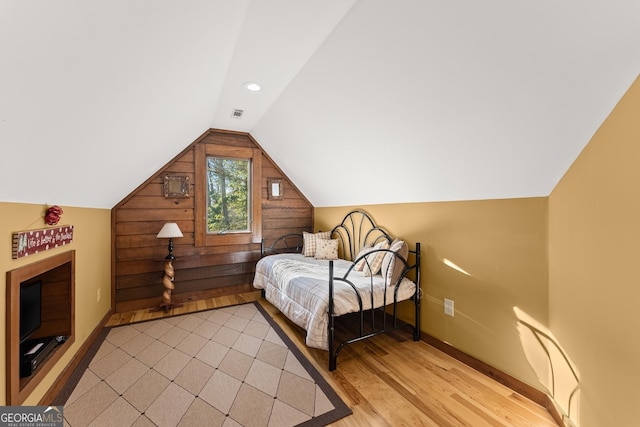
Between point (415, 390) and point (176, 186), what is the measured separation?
11.4 feet

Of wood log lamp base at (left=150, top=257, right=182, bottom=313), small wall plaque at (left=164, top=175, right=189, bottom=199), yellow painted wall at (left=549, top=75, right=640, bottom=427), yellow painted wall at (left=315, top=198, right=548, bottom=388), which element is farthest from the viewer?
small wall plaque at (left=164, top=175, right=189, bottom=199)

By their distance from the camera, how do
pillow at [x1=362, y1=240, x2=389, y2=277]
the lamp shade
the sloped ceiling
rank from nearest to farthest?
the sloped ceiling, pillow at [x1=362, y1=240, x2=389, y2=277], the lamp shade

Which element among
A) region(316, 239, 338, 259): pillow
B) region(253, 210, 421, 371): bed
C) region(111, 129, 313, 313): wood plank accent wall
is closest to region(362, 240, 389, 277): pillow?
region(253, 210, 421, 371): bed

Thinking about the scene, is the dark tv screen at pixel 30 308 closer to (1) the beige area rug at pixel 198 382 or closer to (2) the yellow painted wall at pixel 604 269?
(1) the beige area rug at pixel 198 382

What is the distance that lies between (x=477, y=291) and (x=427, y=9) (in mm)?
1943

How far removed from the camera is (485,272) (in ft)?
6.82

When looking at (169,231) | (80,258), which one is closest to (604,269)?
(80,258)

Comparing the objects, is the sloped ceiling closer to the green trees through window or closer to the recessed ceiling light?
the recessed ceiling light

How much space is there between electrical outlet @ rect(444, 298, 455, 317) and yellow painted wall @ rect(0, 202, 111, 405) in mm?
2860

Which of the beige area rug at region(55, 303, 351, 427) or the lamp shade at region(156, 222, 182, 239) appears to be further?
the lamp shade at region(156, 222, 182, 239)

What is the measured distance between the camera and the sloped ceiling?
1.02 meters

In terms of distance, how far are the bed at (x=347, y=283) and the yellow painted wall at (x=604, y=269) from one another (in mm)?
1133

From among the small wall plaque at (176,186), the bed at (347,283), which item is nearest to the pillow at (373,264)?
the bed at (347,283)

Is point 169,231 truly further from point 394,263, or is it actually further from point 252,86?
point 394,263
